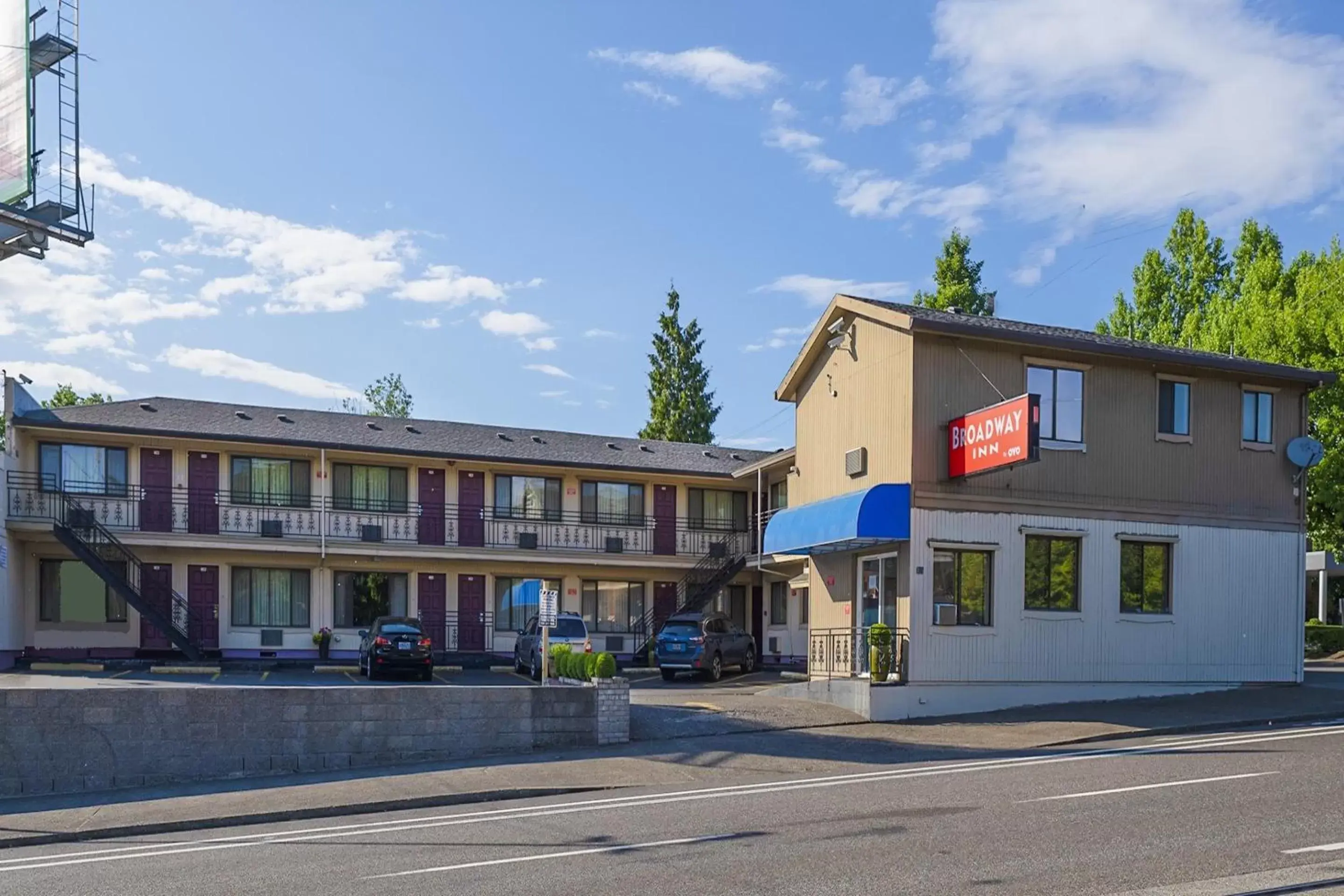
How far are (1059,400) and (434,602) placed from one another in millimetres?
20354

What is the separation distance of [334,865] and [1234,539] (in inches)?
801

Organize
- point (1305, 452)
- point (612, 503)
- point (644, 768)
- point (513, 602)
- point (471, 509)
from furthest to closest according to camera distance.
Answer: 1. point (612, 503)
2. point (513, 602)
3. point (471, 509)
4. point (1305, 452)
5. point (644, 768)

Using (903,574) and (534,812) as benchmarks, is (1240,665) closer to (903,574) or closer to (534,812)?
(903,574)

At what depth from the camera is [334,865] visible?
1139 cm

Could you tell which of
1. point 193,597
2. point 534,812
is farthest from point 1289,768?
point 193,597

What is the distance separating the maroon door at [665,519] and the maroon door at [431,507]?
6766mm

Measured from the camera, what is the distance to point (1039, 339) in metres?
23.7

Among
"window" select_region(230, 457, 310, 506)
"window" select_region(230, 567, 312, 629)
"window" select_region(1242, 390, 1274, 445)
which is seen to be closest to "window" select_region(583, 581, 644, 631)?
"window" select_region(230, 567, 312, 629)

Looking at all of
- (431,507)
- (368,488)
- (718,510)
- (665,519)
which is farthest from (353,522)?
(718,510)

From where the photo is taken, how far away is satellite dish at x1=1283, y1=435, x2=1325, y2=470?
2570 centimetres

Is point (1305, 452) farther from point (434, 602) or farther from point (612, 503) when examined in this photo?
point (434, 602)

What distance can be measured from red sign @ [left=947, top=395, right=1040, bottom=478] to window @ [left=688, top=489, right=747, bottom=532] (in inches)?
704

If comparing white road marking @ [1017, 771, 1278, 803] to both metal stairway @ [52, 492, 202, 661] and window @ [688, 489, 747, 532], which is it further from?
window @ [688, 489, 747, 532]

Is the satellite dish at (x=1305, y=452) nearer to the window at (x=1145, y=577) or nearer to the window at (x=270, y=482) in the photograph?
the window at (x=1145, y=577)
